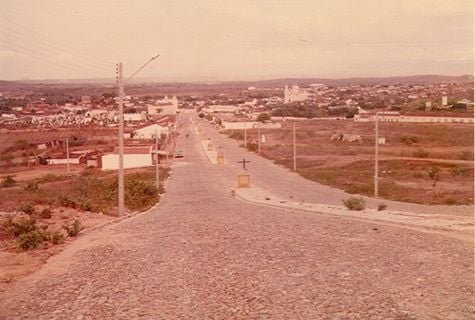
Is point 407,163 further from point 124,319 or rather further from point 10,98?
point 10,98

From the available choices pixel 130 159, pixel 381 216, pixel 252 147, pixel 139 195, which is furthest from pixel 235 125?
pixel 381 216

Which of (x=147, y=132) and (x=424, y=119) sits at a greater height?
(x=424, y=119)

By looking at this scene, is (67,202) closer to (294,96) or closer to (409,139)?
(409,139)

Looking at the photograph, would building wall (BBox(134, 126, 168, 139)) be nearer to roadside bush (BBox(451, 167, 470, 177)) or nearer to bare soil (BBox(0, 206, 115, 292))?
roadside bush (BBox(451, 167, 470, 177))

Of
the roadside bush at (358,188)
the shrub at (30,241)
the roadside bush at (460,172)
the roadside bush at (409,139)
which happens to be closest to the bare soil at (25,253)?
the shrub at (30,241)

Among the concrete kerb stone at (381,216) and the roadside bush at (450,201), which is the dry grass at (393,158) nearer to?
the roadside bush at (450,201)

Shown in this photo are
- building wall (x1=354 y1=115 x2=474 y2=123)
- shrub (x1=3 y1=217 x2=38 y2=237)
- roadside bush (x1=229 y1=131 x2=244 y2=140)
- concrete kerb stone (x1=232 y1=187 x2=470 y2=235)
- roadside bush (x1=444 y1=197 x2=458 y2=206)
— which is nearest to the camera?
shrub (x1=3 y1=217 x2=38 y2=237)

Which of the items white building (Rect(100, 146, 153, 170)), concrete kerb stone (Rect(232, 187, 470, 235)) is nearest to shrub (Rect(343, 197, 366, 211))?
concrete kerb stone (Rect(232, 187, 470, 235))
